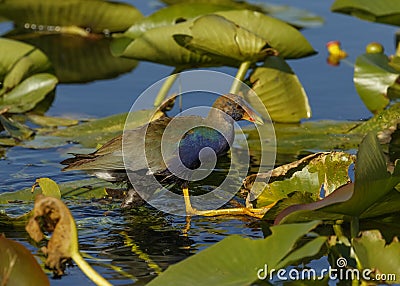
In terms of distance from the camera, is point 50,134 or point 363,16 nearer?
point 50,134

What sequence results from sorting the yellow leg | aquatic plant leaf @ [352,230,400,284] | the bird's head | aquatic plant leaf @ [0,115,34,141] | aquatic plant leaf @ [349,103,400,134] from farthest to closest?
aquatic plant leaf @ [0,115,34,141] < aquatic plant leaf @ [349,103,400,134] < the bird's head < the yellow leg < aquatic plant leaf @ [352,230,400,284]

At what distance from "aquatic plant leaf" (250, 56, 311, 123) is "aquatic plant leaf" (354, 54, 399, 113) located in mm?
293

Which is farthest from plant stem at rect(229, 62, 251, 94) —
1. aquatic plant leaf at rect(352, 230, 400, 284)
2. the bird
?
aquatic plant leaf at rect(352, 230, 400, 284)

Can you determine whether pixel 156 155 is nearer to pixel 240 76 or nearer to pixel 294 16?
pixel 240 76

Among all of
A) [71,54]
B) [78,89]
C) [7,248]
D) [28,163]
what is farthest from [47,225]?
[71,54]

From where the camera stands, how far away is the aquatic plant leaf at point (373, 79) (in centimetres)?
443

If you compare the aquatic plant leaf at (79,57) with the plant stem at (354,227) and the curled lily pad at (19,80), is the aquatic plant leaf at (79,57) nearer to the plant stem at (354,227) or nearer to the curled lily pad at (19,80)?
the curled lily pad at (19,80)

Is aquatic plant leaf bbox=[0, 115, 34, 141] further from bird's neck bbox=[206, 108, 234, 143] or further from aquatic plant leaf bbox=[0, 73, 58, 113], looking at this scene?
bird's neck bbox=[206, 108, 234, 143]

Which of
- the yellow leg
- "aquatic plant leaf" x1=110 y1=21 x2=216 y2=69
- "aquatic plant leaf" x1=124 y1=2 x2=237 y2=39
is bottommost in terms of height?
the yellow leg

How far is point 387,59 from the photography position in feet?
14.8

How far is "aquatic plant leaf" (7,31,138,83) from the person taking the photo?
564 centimetres

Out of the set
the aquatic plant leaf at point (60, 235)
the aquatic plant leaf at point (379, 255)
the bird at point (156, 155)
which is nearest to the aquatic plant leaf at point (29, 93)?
the bird at point (156, 155)

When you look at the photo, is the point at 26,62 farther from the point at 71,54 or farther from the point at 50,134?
the point at 71,54

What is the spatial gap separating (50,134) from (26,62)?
1.90ft
